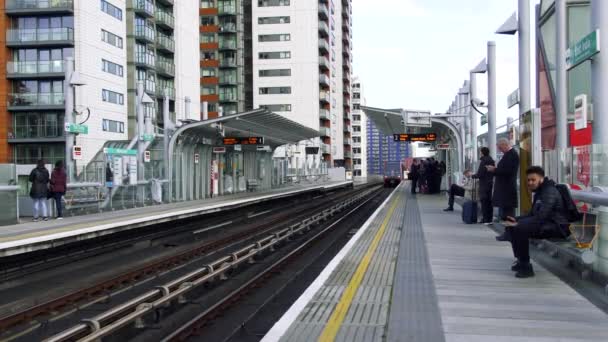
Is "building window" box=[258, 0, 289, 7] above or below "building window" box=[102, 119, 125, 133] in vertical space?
above

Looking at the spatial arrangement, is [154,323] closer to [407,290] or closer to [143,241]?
[407,290]

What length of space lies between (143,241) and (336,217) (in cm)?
878

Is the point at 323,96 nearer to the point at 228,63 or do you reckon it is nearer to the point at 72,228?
the point at 228,63

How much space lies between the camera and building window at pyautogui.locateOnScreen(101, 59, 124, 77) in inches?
2190

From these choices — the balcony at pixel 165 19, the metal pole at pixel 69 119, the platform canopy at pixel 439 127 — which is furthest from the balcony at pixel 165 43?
the metal pole at pixel 69 119

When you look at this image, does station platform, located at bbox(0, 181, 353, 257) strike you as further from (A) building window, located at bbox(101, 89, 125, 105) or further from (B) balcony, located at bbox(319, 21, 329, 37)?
(B) balcony, located at bbox(319, 21, 329, 37)

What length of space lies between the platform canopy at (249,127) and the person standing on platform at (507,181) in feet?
57.2


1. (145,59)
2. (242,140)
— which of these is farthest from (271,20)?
(242,140)

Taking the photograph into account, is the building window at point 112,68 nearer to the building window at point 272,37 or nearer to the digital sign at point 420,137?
the digital sign at point 420,137

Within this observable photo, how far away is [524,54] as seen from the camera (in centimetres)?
1336

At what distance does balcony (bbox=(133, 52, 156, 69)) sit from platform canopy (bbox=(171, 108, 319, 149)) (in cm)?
2610

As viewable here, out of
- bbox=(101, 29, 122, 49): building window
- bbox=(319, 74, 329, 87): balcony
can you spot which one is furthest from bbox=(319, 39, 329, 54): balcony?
bbox=(101, 29, 122, 49): building window

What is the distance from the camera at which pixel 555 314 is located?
6.07m

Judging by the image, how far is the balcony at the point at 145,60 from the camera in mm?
62906
